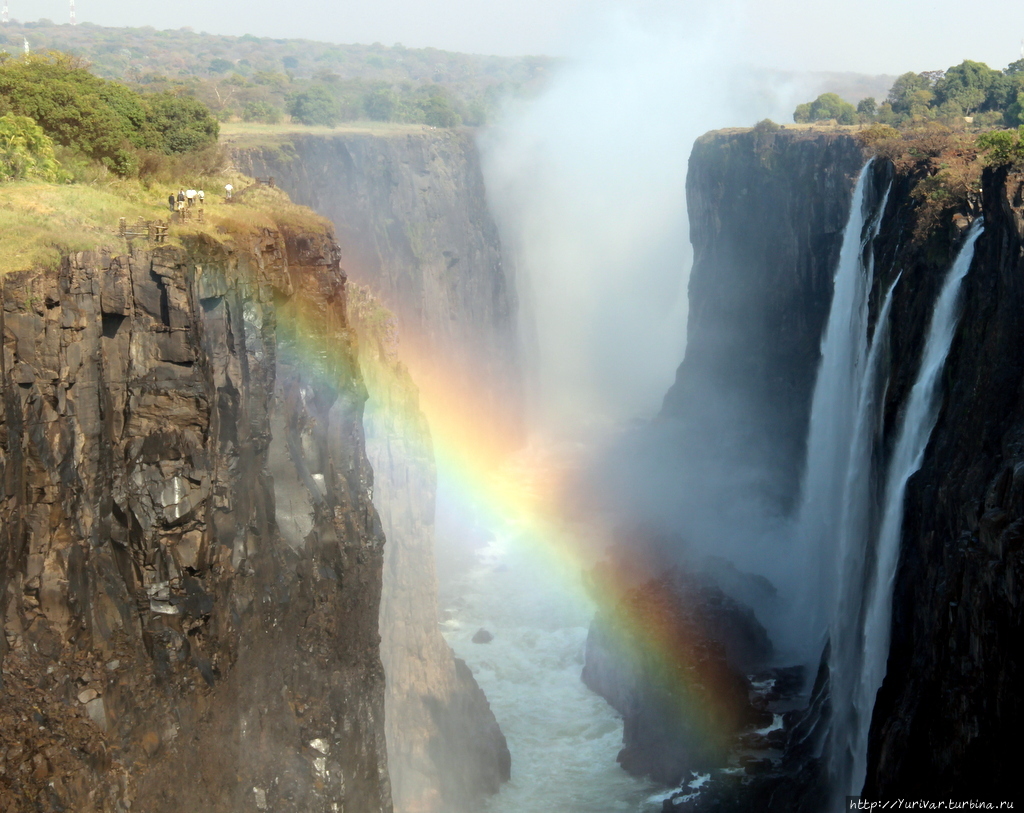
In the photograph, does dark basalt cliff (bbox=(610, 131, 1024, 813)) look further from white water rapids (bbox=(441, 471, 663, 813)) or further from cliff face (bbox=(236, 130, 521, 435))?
cliff face (bbox=(236, 130, 521, 435))

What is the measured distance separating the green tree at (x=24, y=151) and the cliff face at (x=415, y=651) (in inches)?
383

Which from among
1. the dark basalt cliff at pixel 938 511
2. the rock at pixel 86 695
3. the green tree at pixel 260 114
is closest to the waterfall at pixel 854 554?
the dark basalt cliff at pixel 938 511

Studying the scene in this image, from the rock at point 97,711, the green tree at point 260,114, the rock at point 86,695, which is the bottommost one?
the rock at point 97,711

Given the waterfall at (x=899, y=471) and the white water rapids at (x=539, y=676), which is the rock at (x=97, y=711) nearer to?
the white water rapids at (x=539, y=676)

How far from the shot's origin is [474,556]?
47.5 metres

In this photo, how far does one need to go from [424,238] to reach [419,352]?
8.15 meters

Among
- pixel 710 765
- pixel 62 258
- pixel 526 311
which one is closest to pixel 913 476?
pixel 710 765

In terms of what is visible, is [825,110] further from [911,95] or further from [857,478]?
[857,478]

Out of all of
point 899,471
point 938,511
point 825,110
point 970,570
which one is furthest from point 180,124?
point 825,110

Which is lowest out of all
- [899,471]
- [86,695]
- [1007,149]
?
[86,695]

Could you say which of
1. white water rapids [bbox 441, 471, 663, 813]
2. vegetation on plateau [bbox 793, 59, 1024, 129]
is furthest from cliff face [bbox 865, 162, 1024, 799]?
vegetation on plateau [bbox 793, 59, 1024, 129]

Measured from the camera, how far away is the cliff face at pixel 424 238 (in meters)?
52.0

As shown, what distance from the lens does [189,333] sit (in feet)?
60.3

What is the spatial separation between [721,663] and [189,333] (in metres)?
21.6
